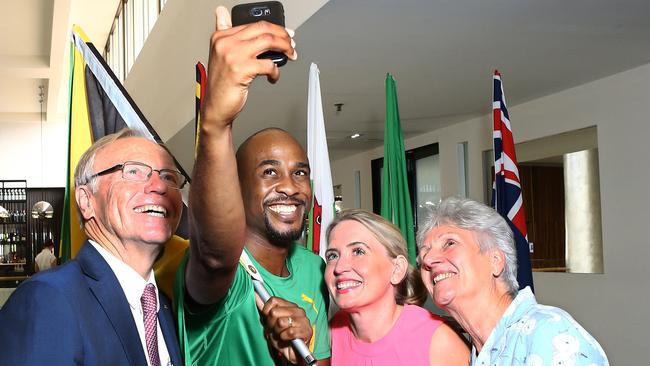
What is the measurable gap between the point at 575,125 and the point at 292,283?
496 centimetres

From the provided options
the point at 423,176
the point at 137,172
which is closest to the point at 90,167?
the point at 137,172

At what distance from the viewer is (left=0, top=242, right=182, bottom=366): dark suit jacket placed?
125 centimetres

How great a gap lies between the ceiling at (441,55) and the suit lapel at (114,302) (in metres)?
2.95

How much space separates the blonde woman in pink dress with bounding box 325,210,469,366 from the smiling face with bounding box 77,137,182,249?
0.57m

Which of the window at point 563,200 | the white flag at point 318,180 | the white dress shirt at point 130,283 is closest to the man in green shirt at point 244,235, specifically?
the white dress shirt at point 130,283

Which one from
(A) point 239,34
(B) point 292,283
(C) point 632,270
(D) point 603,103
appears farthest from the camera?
(D) point 603,103

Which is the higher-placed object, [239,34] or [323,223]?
[239,34]

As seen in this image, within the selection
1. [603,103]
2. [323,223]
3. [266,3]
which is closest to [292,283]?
[266,3]

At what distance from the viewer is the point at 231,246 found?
4.54 ft

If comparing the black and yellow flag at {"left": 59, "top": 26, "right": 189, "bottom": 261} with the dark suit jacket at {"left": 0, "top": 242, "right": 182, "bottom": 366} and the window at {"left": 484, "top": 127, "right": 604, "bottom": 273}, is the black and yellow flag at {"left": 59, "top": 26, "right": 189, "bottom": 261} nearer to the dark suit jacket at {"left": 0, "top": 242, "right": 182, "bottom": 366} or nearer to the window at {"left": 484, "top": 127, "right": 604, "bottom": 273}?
the dark suit jacket at {"left": 0, "top": 242, "right": 182, "bottom": 366}

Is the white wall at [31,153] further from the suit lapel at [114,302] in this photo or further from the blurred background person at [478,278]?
the suit lapel at [114,302]

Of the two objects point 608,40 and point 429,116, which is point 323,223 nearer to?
point 608,40

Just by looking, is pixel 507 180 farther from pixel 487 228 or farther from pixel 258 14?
pixel 258 14

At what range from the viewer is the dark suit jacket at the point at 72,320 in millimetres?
1254
